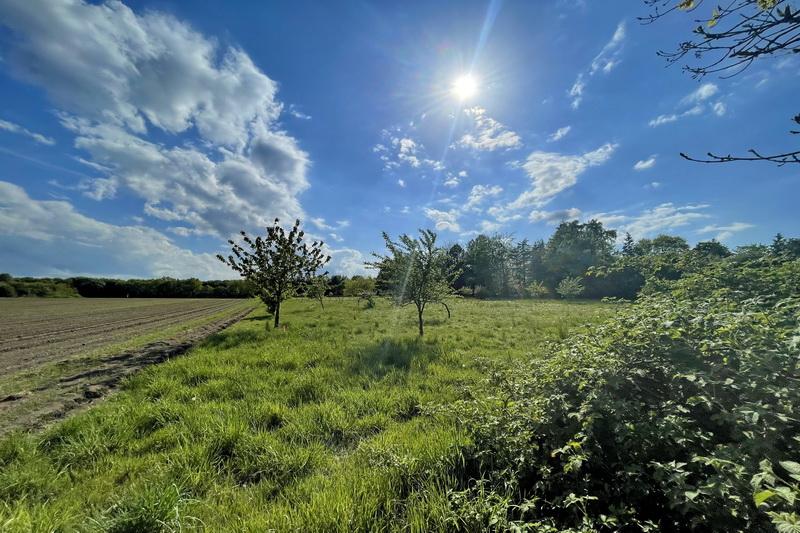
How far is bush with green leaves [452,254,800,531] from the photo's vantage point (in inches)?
75.8

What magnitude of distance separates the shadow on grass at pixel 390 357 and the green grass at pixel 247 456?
0.18 metres

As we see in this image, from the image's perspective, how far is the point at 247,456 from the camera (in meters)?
3.74

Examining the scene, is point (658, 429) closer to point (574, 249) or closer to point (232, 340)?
point (232, 340)

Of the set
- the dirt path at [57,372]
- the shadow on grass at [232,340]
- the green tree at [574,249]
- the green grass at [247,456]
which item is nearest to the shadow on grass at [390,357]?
the green grass at [247,456]

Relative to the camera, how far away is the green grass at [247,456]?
2670mm

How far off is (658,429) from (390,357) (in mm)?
6506

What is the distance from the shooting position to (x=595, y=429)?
9.20ft

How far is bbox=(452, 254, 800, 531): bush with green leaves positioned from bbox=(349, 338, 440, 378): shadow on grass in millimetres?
3749

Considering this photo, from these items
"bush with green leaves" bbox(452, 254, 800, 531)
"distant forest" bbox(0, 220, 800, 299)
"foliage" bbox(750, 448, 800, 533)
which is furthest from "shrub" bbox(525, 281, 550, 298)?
"foliage" bbox(750, 448, 800, 533)

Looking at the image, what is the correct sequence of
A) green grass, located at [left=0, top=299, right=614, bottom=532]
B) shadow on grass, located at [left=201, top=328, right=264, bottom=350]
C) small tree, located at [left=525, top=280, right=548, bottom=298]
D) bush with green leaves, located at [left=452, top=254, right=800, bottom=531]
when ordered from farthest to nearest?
small tree, located at [left=525, top=280, right=548, bottom=298] < shadow on grass, located at [left=201, top=328, right=264, bottom=350] < green grass, located at [left=0, top=299, right=614, bottom=532] < bush with green leaves, located at [left=452, top=254, right=800, bottom=531]

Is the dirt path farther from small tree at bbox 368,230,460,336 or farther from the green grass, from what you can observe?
small tree at bbox 368,230,460,336

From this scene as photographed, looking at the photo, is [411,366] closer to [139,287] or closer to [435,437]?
[435,437]

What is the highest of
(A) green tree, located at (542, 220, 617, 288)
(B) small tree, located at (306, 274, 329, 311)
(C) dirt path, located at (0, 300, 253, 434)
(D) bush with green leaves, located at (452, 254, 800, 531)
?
(A) green tree, located at (542, 220, 617, 288)

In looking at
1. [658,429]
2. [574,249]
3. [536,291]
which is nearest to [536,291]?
[536,291]
